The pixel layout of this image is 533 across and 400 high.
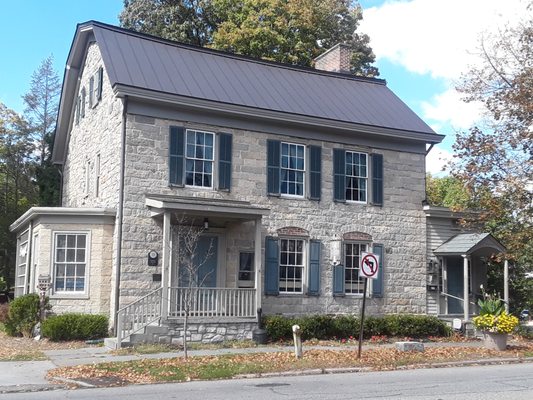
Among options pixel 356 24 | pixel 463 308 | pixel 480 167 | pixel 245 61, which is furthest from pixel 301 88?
pixel 356 24

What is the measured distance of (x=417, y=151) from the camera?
73.0ft

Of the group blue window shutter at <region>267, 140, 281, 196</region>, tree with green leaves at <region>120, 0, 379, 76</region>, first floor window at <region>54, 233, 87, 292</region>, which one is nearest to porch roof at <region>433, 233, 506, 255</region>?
blue window shutter at <region>267, 140, 281, 196</region>

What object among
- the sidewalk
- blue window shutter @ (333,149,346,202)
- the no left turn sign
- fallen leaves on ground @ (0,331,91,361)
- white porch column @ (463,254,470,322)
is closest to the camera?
the sidewalk

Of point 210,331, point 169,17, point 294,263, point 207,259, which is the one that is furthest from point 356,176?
point 169,17

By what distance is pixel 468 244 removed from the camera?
21250 mm

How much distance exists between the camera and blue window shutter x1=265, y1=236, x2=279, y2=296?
19172mm

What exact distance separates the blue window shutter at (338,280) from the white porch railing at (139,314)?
5764mm

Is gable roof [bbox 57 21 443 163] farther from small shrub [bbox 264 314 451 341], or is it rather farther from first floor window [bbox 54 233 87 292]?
small shrub [bbox 264 314 451 341]

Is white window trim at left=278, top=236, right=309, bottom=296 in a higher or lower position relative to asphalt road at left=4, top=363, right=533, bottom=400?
higher

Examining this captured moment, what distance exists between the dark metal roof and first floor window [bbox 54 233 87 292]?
4522 millimetres

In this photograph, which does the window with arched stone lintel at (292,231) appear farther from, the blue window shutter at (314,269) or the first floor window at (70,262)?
the first floor window at (70,262)

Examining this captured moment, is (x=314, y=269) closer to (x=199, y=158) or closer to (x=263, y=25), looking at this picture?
(x=199, y=158)

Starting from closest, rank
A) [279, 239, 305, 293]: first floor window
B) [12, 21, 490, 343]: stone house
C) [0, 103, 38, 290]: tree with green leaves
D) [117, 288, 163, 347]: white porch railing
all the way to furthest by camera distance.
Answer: [117, 288, 163, 347]: white porch railing → [12, 21, 490, 343]: stone house → [279, 239, 305, 293]: first floor window → [0, 103, 38, 290]: tree with green leaves

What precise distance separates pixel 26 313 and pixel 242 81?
375 inches
